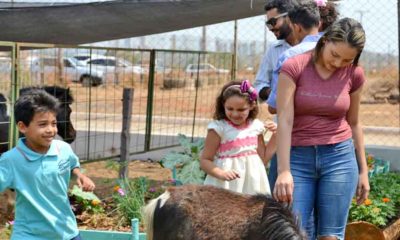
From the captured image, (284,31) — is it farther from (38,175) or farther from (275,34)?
(38,175)

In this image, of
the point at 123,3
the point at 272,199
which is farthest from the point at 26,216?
the point at 123,3

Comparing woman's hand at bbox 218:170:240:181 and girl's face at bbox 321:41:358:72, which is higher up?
girl's face at bbox 321:41:358:72

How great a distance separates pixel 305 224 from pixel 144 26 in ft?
11.6

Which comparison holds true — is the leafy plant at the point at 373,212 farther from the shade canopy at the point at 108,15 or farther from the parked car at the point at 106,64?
the parked car at the point at 106,64

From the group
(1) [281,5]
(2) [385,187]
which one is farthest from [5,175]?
(2) [385,187]

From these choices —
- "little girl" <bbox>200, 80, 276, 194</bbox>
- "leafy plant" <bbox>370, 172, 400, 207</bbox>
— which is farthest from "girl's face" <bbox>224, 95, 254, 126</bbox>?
"leafy plant" <bbox>370, 172, 400, 207</bbox>

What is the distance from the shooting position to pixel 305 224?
3.60 m

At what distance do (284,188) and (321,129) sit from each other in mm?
410

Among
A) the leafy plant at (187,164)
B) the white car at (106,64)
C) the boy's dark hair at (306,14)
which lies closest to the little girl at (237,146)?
Result: the boy's dark hair at (306,14)

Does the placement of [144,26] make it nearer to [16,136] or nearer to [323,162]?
[16,136]

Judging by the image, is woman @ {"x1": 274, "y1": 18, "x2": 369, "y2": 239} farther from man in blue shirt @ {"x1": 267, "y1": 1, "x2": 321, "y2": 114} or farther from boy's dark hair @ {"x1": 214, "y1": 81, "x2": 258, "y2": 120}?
boy's dark hair @ {"x1": 214, "y1": 81, "x2": 258, "y2": 120}

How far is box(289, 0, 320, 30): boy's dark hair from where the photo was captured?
3.82 meters

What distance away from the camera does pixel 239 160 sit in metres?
4.20

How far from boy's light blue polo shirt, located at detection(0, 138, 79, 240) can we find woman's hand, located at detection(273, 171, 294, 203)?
118 cm
